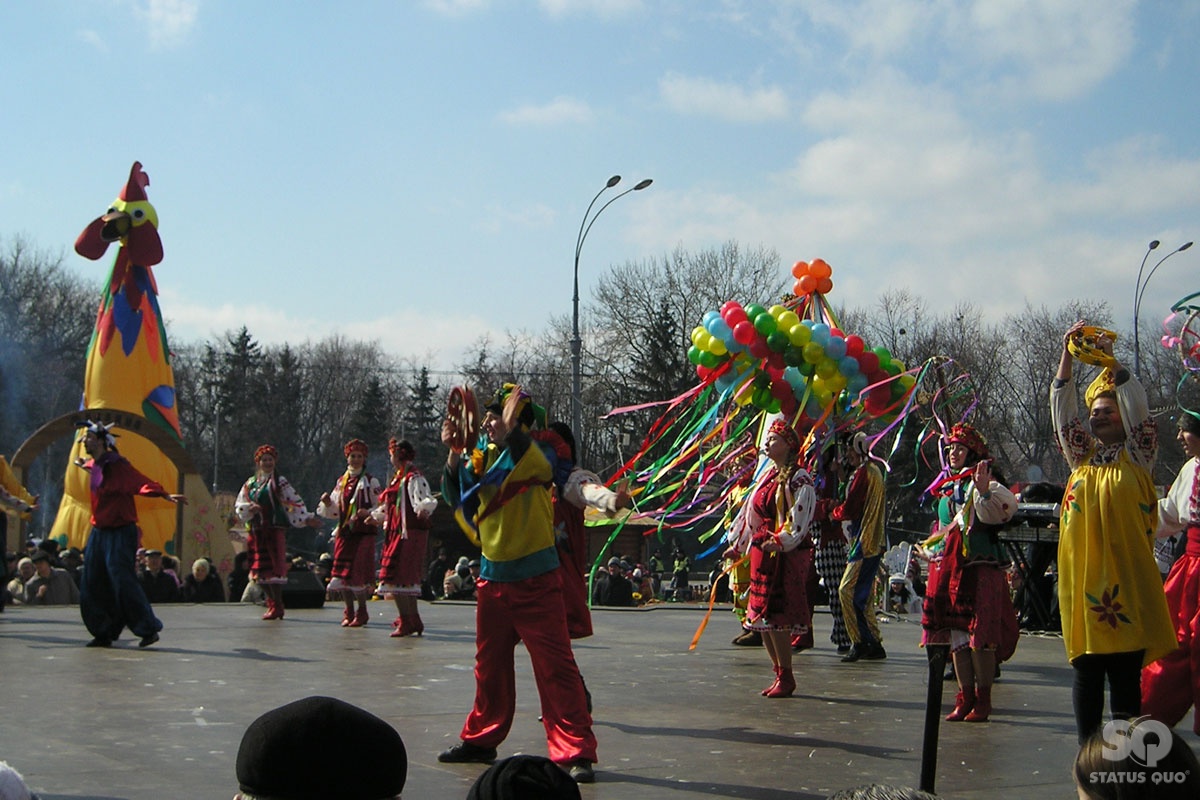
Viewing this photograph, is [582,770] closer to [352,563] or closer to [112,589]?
[112,589]

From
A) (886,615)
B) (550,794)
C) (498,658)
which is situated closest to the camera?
(550,794)

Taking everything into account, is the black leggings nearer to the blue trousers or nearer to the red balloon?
the red balloon

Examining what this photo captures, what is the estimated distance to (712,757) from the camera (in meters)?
6.52

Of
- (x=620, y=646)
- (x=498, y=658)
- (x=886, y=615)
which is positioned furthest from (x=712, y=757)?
(x=886, y=615)

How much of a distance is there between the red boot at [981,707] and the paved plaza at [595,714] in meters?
0.07

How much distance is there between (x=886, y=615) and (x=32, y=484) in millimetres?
42462

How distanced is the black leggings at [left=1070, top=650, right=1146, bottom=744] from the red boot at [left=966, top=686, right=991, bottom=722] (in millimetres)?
2022

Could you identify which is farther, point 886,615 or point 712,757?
point 886,615

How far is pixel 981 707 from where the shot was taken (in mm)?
7855

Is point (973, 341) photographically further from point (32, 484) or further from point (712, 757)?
point (712, 757)

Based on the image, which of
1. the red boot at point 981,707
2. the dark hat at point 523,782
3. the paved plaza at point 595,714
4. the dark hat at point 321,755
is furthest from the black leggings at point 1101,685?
the dark hat at point 321,755

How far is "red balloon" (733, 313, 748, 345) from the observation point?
10.6 meters

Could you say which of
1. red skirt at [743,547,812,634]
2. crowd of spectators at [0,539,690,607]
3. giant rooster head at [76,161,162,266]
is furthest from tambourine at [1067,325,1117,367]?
giant rooster head at [76,161,162,266]

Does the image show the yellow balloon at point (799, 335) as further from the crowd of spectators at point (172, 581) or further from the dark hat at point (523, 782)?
the crowd of spectators at point (172, 581)
